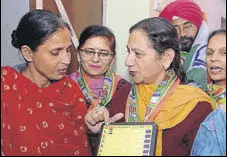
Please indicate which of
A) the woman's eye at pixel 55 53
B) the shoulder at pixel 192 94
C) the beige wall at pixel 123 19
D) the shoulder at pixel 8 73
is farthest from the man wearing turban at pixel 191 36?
the shoulder at pixel 8 73

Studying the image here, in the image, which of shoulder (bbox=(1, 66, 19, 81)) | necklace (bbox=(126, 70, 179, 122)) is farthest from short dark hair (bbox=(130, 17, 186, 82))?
shoulder (bbox=(1, 66, 19, 81))

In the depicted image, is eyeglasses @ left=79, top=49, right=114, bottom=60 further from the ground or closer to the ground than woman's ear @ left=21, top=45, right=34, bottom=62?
closer to the ground

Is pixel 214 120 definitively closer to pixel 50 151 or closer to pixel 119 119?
pixel 119 119

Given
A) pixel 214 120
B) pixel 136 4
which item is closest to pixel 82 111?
pixel 214 120

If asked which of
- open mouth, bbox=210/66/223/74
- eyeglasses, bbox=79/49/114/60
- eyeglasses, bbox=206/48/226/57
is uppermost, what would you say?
eyeglasses, bbox=206/48/226/57

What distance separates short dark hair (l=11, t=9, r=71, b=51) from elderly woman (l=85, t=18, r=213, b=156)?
0.31 m

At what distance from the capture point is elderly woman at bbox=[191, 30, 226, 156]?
1345 millimetres

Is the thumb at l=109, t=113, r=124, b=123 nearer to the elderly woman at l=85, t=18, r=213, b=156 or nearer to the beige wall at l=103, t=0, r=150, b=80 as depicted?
the elderly woman at l=85, t=18, r=213, b=156

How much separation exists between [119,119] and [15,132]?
405 millimetres

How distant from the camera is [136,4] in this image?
2686 mm

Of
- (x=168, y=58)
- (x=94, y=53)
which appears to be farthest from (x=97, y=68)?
(x=168, y=58)

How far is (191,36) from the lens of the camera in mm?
2055

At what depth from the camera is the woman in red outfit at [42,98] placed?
4.64ft

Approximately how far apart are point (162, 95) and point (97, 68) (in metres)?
0.45
